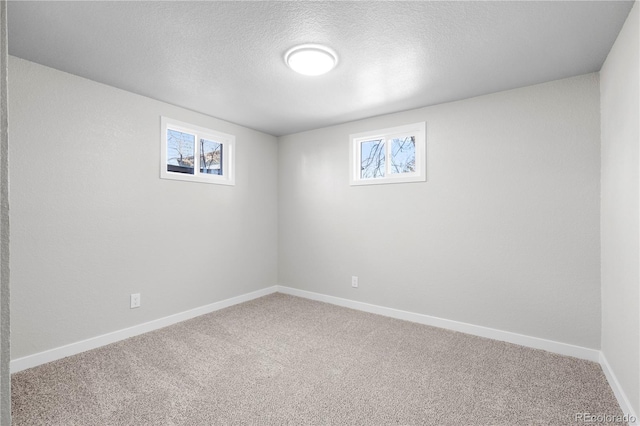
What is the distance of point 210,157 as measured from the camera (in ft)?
12.5

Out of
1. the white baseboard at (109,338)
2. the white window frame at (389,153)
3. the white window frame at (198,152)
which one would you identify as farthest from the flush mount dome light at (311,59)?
the white baseboard at (109,338)

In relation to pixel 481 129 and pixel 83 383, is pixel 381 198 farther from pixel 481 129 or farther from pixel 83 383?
pixel 83 383

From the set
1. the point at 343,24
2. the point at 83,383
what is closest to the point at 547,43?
the point at 343,24

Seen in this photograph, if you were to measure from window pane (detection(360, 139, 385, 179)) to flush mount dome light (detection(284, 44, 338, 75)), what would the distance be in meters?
1.55

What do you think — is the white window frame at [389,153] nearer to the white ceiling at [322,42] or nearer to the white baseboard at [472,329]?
the white ceiling at [322,42]

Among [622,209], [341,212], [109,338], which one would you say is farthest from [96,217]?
[622,209]

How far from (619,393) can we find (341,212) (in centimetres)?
281

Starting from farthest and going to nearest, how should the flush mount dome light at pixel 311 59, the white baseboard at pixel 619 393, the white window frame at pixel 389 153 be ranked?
the white window frame at pixel 389 153, the flush mount dome light at pixel 311 59, the white baseboard at pixel 619 393

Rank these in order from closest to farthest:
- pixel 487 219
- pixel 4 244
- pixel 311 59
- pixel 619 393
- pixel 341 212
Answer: pixel 4 244, pixel 619 393, pixel 311 59, pixel 487 219, pixel 341 212

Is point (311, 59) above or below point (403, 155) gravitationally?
above

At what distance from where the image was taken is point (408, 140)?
3535mm

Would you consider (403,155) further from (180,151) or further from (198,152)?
(180,151)

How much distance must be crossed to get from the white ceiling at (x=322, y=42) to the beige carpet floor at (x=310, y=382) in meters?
2.28

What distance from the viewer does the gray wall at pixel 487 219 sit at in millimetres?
2531
